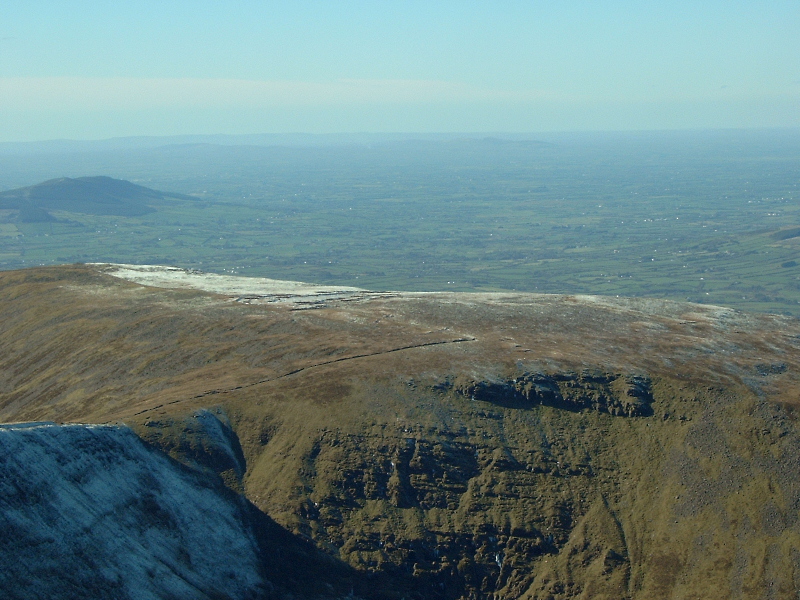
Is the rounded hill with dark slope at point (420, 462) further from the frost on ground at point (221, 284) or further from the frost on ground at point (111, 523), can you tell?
the frost on ground at point (221, 284)

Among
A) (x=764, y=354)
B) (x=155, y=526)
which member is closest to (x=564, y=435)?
(x=764, y=354)

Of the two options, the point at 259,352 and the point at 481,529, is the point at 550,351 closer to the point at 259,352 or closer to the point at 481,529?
the point at 481,529

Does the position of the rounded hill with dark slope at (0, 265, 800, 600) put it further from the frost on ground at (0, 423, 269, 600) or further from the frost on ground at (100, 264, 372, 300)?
the frost on ground at (100, 264, 372, 300)

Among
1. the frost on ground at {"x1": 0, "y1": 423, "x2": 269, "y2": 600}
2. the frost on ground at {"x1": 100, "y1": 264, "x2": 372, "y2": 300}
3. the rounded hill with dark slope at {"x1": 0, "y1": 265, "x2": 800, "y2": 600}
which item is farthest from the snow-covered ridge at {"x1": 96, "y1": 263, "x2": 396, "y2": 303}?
the frost on ground at {"x1": 0, "y1": 423, "x2": 269, "y2": 600}

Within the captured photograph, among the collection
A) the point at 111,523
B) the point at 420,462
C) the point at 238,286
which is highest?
the point at 238,286

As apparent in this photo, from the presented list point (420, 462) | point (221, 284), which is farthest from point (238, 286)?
point (420, 462)

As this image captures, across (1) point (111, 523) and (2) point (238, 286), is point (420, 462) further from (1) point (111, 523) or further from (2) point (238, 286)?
(2) point (238, 286)

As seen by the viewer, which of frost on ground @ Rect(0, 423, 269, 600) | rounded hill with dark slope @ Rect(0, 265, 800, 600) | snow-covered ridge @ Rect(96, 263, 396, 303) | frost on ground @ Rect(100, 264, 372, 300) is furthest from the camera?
frost on ground @ Rect(100, 264, 372, 300)
